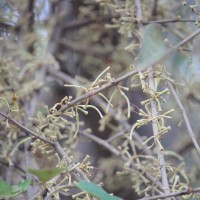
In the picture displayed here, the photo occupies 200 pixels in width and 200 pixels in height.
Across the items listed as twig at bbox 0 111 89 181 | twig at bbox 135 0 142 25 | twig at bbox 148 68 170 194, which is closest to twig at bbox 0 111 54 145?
twig at bbox 0 111 89 181

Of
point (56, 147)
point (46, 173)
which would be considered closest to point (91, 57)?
point (56, 147)

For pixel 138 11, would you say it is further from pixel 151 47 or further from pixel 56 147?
pixel 56 147

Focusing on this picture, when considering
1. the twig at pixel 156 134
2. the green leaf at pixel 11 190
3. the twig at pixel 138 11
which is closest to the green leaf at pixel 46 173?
the green leaf at pixel 11 190

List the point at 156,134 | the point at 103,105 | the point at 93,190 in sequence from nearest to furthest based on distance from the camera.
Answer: the point at 93,190, the point at 156,134, the point at 103,105

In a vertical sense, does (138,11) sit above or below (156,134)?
above

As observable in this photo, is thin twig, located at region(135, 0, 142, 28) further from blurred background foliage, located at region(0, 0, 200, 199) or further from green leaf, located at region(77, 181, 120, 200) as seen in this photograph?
green leaf, located at region(77, 181, 120, 200)

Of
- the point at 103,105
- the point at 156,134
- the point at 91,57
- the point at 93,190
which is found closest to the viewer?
the point at 93,190

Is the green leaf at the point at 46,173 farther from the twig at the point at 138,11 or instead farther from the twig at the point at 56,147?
the twig at the point at 138,11
